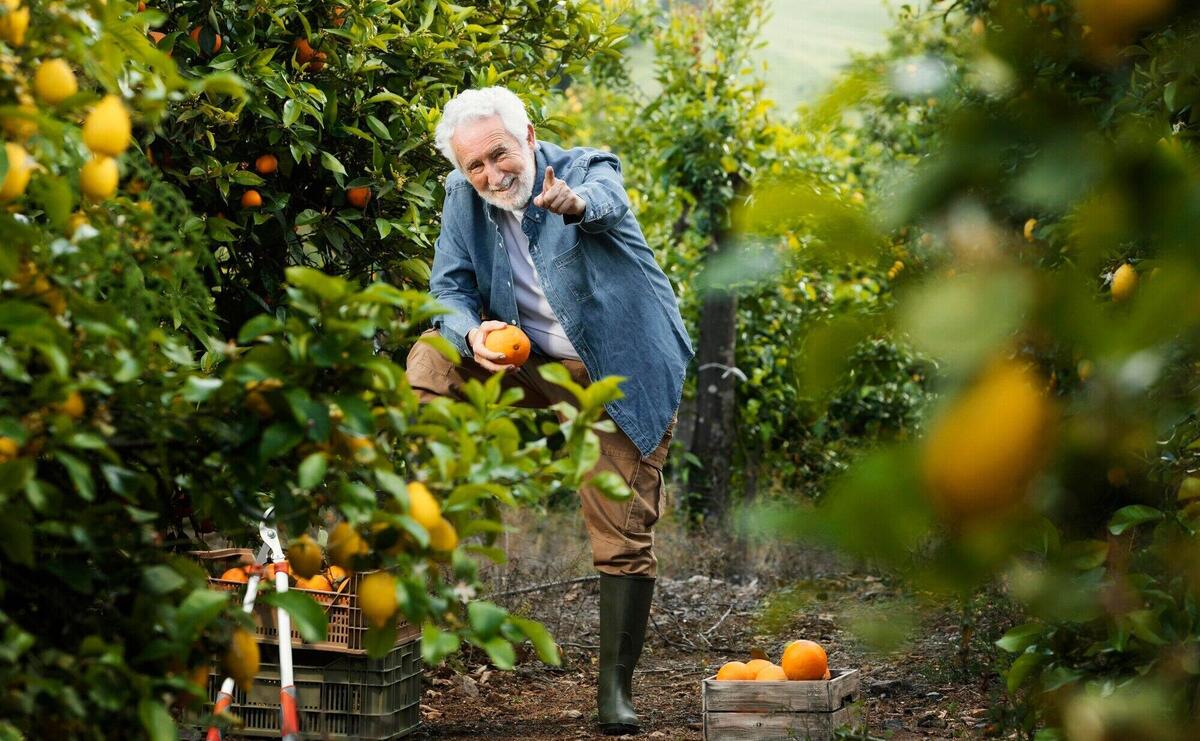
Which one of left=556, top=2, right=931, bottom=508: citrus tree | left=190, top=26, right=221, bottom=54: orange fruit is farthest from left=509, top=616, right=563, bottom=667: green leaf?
left=556, top=2, right=931, bottom=508: citrus tree

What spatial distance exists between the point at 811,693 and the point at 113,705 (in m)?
1.88

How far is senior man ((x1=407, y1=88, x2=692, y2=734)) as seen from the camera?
10.1 feet

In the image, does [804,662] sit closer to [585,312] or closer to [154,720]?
[585,312]

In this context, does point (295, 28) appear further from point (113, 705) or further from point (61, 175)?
point (113, 705)

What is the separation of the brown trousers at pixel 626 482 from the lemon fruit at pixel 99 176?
1.73 m

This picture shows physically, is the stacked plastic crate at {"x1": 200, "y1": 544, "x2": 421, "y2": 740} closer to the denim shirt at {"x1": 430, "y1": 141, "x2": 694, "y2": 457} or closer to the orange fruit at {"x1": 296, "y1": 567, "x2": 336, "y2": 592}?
the orange fruit at {"x1": 296, "y1": 567, "x2": 336, "y2": 592}

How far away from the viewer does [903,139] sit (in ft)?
25.2

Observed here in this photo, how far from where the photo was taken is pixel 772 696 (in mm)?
2852

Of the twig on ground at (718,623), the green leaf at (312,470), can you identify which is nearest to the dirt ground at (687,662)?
the twig on ground at (718,623)

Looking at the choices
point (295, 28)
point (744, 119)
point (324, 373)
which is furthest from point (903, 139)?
point (324, 373)

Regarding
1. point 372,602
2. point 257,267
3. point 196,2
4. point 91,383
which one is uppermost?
point 196,2

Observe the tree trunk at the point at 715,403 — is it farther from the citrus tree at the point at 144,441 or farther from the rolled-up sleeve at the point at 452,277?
the citrus tree at the point at 144,441

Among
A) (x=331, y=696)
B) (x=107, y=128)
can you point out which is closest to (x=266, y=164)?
(x=331, y=696)

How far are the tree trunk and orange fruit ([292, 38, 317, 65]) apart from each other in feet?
12.9
